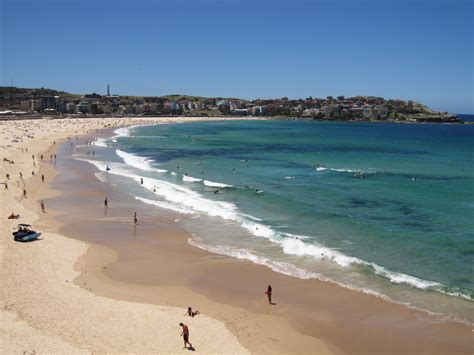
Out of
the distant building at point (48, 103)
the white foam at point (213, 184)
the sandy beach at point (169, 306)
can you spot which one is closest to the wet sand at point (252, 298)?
the sandy beach at point (169, 306)

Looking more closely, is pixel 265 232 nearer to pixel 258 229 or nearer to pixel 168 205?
pixel 258 229

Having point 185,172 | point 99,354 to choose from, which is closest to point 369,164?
point 185,172

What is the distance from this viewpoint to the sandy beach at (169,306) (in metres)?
14.1

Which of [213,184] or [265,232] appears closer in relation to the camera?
[265,232]

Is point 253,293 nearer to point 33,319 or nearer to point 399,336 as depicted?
point 399,336

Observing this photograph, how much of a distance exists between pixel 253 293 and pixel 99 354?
672 cm

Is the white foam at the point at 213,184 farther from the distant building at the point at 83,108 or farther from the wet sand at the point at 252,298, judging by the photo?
the distant building at the point at 83,108

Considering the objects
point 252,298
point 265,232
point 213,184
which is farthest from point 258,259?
point 213,184

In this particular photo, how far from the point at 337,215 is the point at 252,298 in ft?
42.0

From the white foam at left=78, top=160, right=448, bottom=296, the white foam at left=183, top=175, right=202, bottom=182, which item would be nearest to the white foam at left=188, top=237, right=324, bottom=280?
the white foam at left=78, top=160, right=448, bottom=296

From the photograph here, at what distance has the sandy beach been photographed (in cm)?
1415

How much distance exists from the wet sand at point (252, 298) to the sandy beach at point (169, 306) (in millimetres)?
37

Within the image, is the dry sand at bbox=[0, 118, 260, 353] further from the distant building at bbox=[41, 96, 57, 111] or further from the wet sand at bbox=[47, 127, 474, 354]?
the distant building at bbox=[41, 96, 57, 111]

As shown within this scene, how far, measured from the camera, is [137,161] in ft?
187
